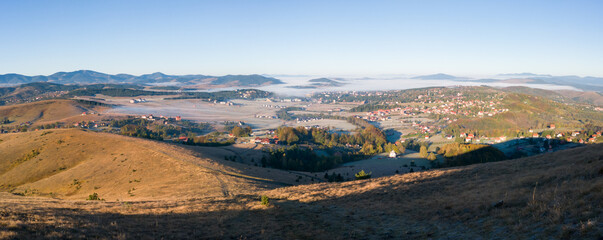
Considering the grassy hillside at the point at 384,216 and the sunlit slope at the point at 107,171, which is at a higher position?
the grassy hillside at the point at 384,216

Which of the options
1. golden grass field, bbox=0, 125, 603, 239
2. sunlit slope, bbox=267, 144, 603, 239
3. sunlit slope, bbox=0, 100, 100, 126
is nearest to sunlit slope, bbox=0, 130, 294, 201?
golden grass field, bbox=0, 125, 603, 239

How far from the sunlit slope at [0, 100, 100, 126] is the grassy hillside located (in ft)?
576

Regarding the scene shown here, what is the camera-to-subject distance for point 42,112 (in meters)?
163

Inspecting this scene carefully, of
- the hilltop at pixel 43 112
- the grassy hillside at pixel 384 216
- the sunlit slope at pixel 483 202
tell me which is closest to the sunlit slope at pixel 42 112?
the hilltop at pixel 43 112

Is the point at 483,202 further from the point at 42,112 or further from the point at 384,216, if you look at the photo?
the point at 42,112

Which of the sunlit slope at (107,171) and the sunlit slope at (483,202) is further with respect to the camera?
the sunlit slope at (107,171)

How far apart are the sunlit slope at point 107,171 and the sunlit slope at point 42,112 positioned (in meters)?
125

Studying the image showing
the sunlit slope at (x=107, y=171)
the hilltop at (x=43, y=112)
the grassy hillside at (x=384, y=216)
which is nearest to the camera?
the grassy hillside at (x=384, y=216)

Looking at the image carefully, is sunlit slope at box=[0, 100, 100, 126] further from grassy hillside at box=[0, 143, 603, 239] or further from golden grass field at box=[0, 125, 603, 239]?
grassy hillside at box=[0, 143, 603, 239]

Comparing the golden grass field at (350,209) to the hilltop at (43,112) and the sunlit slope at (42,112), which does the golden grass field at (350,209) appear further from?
the sunlit slope at (42,112)

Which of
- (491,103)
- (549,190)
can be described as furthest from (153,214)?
(491,103)

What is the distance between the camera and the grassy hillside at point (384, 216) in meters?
9.73

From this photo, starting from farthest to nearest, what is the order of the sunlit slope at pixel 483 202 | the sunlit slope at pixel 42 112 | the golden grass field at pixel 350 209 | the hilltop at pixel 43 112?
the sunlit slope at pixel 42 112 → the hilltop at pixel 43 112 → the golden grass field at pixel 350 209 → the sunlit slope at pixel 483 202

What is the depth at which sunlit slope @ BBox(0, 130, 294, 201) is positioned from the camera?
95.6ft
